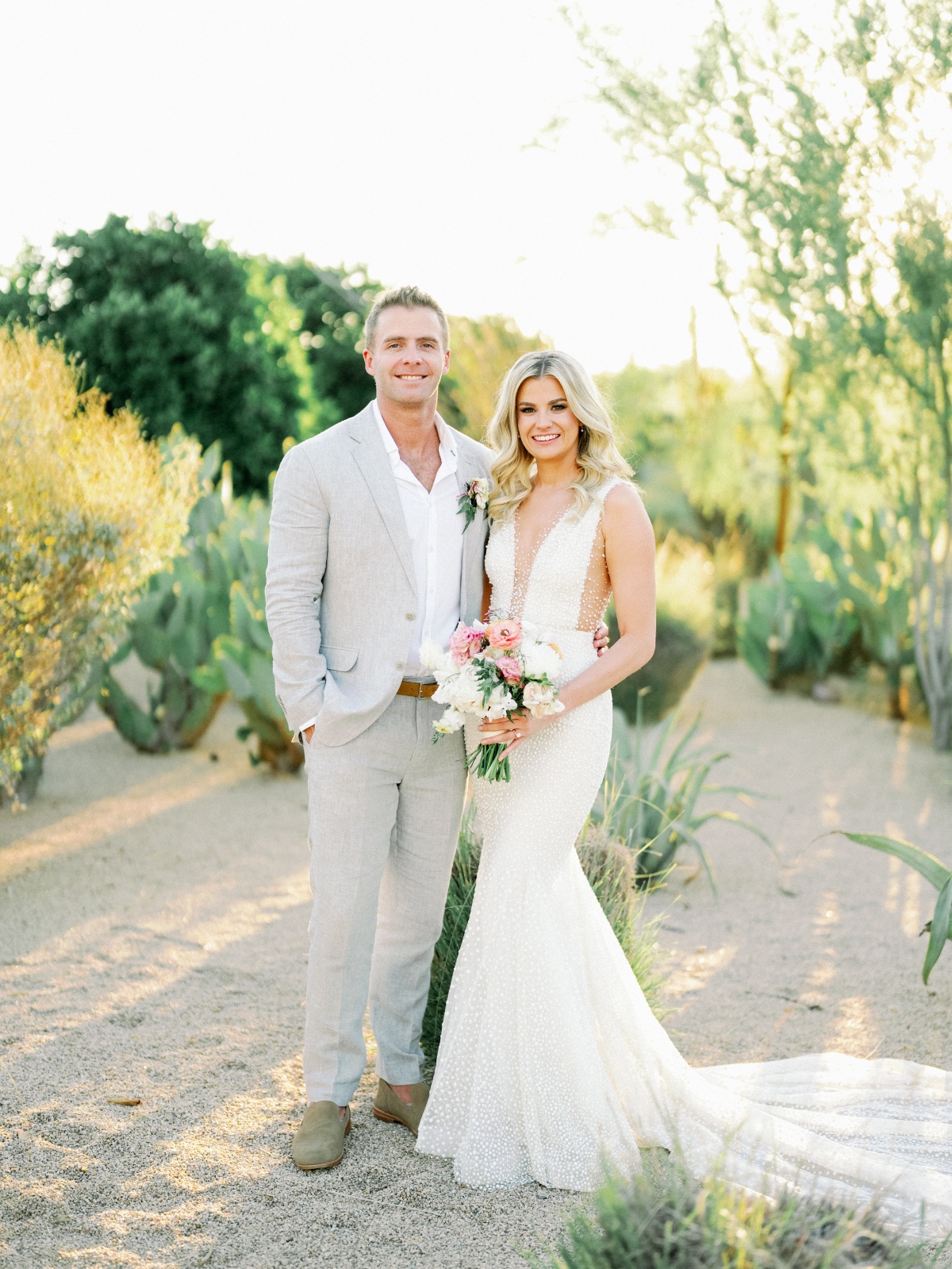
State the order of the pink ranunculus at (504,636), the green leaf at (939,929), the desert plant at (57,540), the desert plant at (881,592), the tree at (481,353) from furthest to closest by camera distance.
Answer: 1. the tree at (481,353)
2. the desert plant at (881,592)
3. the desert plant at (57,540)
4. the green leaf at (939,929)
5. the pink ranunculus at (504,636)

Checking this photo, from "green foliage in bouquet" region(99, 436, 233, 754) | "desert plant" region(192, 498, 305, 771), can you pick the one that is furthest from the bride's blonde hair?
"green foliage in bouquet" region(99, 436, 233, 754)

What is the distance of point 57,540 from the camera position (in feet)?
17.9

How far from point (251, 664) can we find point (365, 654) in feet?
12.7

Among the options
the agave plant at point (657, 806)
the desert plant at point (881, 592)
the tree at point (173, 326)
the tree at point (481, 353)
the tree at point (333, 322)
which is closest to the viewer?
the agave plant at point (657, 806)

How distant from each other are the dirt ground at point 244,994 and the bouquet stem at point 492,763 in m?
1.09

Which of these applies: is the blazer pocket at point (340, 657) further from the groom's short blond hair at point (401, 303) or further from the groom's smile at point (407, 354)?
the groom's short blond hair at point (401, 303)

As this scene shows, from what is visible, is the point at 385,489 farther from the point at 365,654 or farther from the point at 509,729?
the point at 509,729

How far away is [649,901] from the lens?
5.48 m

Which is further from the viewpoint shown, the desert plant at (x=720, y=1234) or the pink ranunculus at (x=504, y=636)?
the pink ranunculus at (x=504, y=636)

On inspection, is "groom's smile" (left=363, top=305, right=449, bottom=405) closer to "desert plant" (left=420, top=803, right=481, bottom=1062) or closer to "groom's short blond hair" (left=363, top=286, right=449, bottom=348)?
"groom's short blond hair" (left=363, top=286, right=449, bottom=348)

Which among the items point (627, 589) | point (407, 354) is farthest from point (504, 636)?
point (407, 354)

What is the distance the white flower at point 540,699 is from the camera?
2912mm

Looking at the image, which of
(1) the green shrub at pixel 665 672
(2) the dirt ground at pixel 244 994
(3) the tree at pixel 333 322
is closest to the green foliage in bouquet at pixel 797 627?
(1) the green shrub at pixel 665 672

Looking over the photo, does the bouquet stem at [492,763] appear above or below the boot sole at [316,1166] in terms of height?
above
